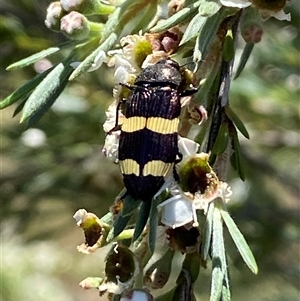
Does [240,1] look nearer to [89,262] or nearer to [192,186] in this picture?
[192,186]

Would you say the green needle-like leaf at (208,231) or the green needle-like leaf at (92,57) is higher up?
the green needle-like leaf at (92,57)

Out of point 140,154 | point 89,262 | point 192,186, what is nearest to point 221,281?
point 192,186

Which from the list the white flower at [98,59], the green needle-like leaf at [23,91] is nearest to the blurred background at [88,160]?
the green needle-like leaf at [23,91]

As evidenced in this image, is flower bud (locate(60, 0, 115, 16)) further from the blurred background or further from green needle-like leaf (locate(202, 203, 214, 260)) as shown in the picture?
the blurred background

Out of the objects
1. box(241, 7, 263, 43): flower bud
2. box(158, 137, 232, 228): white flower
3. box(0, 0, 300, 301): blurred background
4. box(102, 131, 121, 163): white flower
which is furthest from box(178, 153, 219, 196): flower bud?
box(0, 0, 300, 301): blurred background

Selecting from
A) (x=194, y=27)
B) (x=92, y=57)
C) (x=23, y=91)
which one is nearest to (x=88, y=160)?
(x=23, y=91)

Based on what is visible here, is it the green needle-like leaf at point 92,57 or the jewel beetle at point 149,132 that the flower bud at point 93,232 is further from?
the green needle-like leaf at point 92,57

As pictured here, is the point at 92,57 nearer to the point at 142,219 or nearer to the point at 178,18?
the point at 178,18
